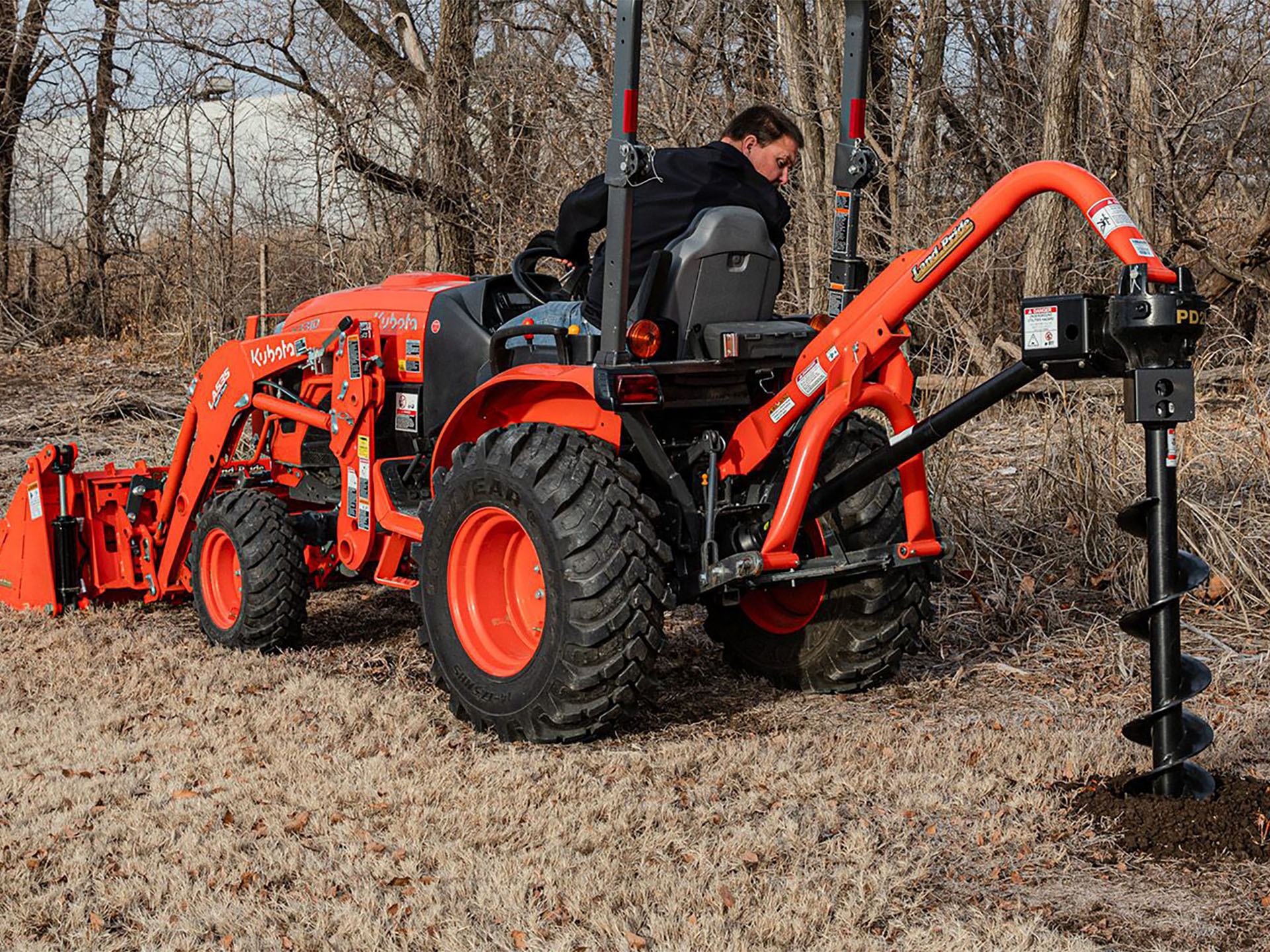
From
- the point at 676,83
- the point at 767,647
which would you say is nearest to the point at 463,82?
the point at 676,83

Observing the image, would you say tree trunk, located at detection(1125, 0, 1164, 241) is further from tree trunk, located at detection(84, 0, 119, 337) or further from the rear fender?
tree trunk, located at detection(84, 0, 119, 337)

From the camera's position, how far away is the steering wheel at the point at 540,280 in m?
5.23

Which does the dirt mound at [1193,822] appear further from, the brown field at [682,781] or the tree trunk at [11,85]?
the tree trunk at [11,85]

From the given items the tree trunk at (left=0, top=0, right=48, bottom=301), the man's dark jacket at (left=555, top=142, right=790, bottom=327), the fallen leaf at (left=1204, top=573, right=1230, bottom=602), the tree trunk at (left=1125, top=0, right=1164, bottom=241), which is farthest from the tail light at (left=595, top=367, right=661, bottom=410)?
the tree trunk at (left=0, top=0, right=48, bottom=301)

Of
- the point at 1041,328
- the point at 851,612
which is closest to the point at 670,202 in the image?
the point at 1041,328

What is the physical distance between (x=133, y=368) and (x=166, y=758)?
31.0 ft

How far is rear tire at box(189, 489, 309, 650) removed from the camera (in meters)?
5.53

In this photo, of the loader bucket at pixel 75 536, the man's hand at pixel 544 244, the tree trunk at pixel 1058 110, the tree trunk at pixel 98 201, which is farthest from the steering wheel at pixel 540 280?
the tree trunk at pixel 98 201

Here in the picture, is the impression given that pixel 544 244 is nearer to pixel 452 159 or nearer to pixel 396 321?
pixel 396 321

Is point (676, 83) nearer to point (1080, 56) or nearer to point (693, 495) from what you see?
point (1080, 56)

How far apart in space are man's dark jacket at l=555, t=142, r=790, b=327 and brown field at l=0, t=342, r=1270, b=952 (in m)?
1.50

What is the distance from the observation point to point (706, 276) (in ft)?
14.6

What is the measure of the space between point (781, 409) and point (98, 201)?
1323 centimetres

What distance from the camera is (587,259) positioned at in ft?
16.6
